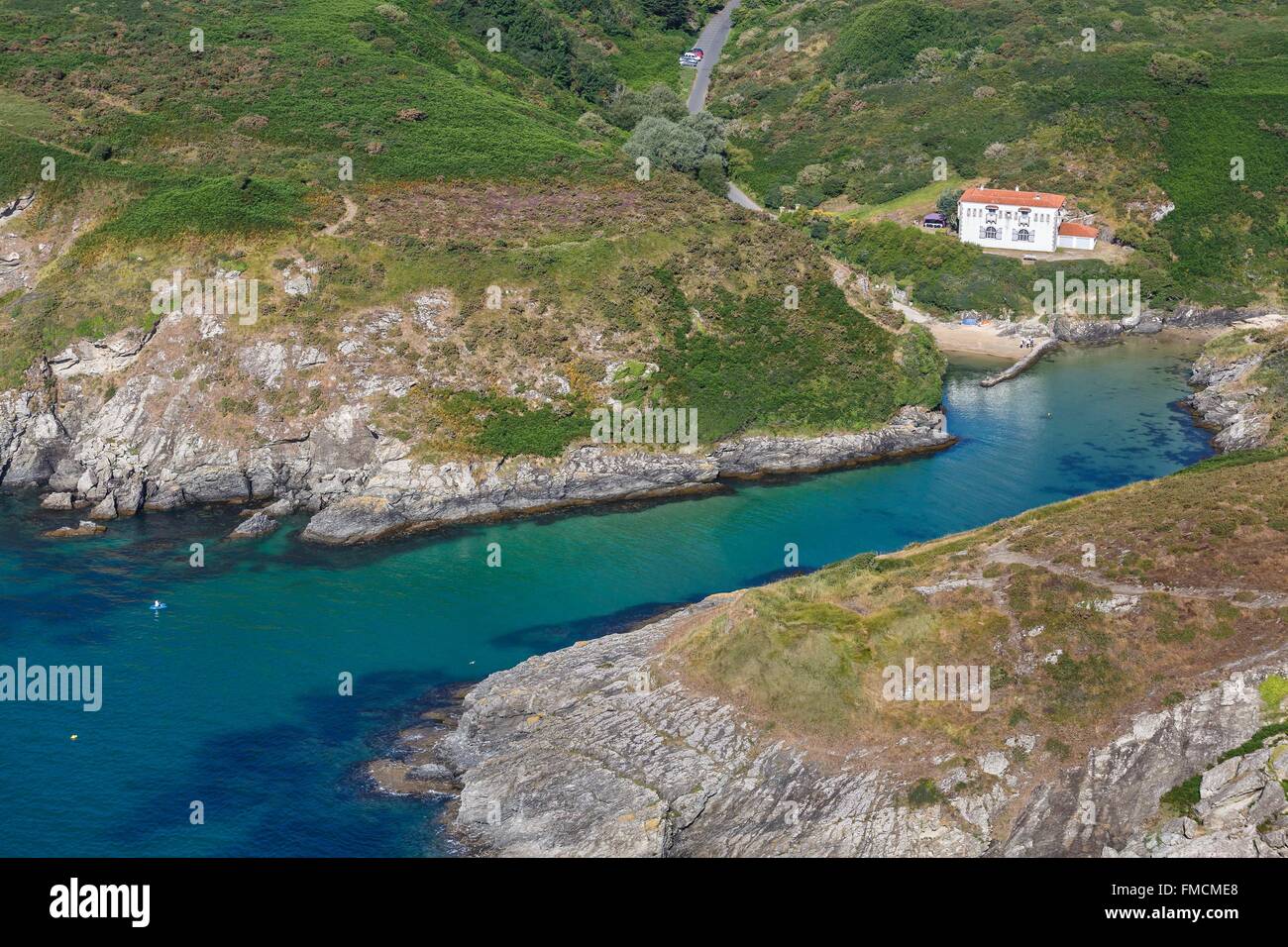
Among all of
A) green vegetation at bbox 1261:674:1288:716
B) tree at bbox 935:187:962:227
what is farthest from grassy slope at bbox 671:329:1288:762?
tree at bbox 935:187:962:227

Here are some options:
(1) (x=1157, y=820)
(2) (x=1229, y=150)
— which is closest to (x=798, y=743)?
(1) (x=1157, y=820)

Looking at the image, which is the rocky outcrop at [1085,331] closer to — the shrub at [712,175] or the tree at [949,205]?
the tree at [949,205]

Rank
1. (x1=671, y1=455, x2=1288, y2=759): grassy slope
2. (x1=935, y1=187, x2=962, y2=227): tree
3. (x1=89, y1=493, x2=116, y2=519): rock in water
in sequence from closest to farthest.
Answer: (x1=671, y1=455, x2=1288, y2=759): grassy slope
(x1=89, y1=493, x2=116, y2=519): rock in water
(x1=935, y1=187, x2=962, y2=227): tree

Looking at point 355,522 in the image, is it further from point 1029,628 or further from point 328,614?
point 1029,628

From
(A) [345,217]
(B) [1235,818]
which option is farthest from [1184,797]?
(A) [345,217]

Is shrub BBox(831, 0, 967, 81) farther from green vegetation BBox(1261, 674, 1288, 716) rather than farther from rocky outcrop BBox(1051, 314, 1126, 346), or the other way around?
green vegetation BBox(1261, 674, 1288, 716)

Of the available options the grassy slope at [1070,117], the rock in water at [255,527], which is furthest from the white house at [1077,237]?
the rock in water at [255,527]
